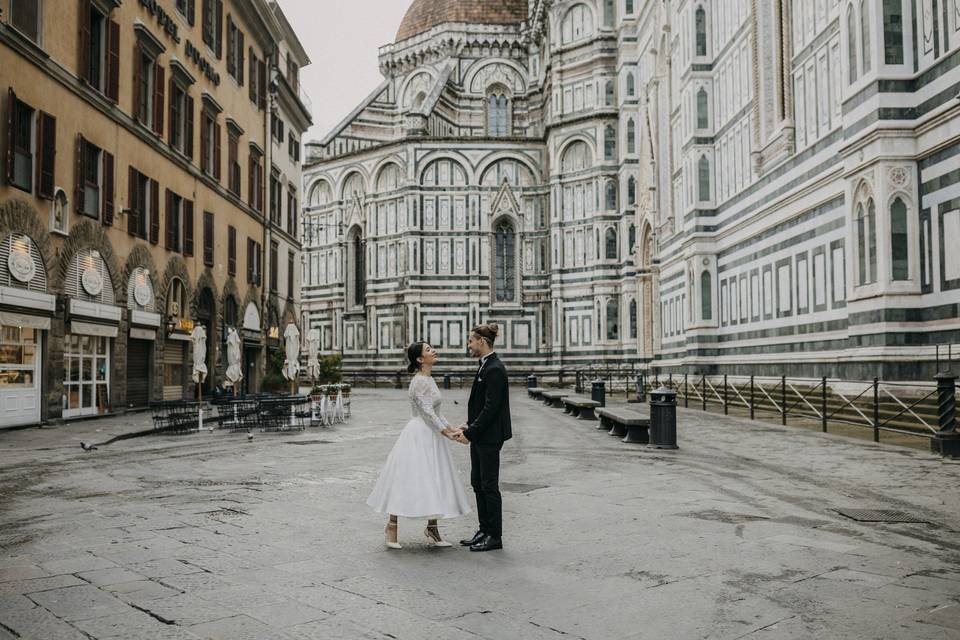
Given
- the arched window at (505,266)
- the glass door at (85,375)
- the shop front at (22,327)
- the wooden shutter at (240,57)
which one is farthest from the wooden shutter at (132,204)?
the arched window at (505,266)

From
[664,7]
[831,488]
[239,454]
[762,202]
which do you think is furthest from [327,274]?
[831,488]

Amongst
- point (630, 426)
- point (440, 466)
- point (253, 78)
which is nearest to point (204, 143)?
point (253, 78)

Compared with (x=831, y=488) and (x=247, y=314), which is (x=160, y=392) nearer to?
(x=247, y=314)

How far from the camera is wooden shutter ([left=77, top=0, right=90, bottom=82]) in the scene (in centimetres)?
1928

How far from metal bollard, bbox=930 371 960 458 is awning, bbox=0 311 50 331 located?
1614 centimetres

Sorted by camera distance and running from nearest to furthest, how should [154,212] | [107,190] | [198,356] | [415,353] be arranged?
[415,353] < [198,356] < [107,190] < [154,212]

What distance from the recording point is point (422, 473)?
6344mm

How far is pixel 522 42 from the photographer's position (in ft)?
187

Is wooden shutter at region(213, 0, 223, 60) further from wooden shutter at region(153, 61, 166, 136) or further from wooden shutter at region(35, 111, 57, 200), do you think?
wooden shutter at region(35, 111, 57, 200)

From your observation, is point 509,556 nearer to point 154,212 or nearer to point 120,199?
point 120,199

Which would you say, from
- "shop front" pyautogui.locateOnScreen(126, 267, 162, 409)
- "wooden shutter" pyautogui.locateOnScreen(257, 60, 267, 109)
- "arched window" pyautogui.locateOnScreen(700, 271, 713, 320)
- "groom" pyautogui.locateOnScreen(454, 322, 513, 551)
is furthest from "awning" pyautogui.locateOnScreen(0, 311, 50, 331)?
"arched window" pyautogui.locateOnScreen(700, 271, 713, 320)

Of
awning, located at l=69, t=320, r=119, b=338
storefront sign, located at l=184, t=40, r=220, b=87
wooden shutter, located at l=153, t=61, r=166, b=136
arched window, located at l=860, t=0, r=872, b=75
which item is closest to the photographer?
arched window, located at l=860, t=0, r=872, b=75

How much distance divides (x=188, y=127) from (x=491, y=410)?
75.3 feet

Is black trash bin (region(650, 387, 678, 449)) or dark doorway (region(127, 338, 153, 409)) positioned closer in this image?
black trash bin (region(650, 387, 678, 449))
